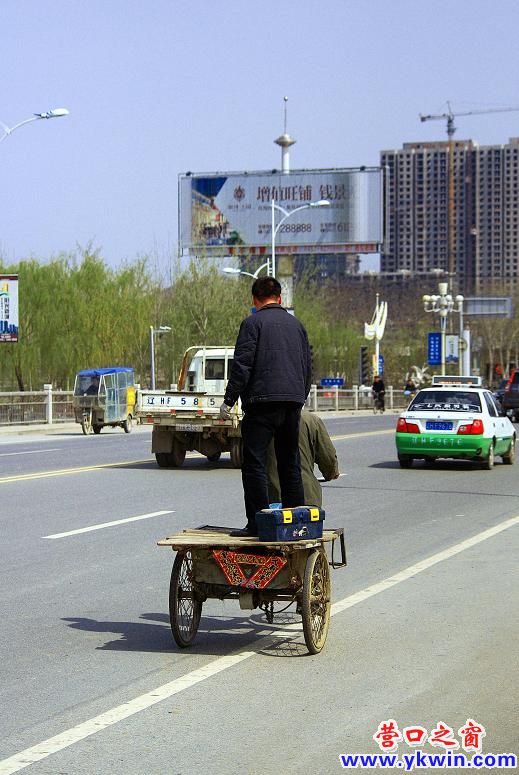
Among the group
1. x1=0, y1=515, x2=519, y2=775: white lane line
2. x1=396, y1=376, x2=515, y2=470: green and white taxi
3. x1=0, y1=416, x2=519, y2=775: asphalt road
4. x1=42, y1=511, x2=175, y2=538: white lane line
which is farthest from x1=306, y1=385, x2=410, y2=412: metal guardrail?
x1=0, y1=515, x2=519, y2=775: white lane line

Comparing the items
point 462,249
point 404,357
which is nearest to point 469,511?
point 404,357

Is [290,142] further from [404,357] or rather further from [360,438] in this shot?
[360,438]

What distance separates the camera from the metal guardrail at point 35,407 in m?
40.0

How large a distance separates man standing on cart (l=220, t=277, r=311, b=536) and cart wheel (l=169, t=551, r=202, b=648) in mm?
376

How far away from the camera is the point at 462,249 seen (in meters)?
180

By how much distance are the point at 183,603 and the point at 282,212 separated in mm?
68108

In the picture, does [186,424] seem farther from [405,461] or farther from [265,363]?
[265,363]

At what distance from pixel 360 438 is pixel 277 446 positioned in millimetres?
24399

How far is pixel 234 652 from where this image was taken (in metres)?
7.55

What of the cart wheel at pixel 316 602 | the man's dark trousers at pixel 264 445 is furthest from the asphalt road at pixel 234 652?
the man's dark trousers at pixel 264 445

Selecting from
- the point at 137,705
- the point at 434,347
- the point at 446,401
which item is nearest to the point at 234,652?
the point at 137,705

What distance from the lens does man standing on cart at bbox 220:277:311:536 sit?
25.0ft

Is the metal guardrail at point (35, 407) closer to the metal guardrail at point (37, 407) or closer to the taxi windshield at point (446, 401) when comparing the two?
the metal guardrail at point (37, 407)

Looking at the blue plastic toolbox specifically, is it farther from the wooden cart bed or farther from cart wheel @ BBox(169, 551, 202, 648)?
cart wheel @ BBox(169, 551, 202, 648)
